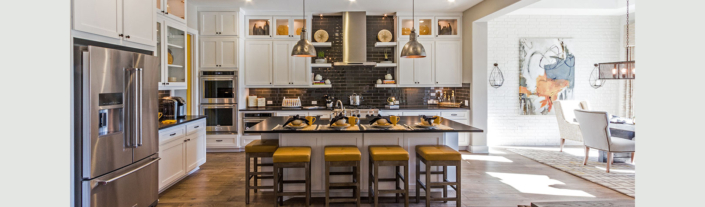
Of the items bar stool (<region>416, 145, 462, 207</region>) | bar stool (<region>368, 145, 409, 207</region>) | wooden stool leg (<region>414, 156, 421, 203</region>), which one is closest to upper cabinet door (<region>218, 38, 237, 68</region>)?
bar stool (<region>368, 145, 409, 207</region>)

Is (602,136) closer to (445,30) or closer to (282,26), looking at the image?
(445,30)

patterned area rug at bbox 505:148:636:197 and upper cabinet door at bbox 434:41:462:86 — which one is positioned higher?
upper cabinet door at bbox 434:41:462:86

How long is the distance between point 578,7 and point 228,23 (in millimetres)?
6463

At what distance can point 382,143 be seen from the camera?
377cm

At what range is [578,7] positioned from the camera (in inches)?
260

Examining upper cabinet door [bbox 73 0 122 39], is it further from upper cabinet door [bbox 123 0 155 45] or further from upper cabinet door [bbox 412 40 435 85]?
upper cabinet door [bbox 412 40 435 85]

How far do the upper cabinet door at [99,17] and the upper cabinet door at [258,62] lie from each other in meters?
3.51

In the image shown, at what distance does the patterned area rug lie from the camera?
433cm

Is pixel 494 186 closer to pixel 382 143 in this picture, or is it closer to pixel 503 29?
pixel 382 143

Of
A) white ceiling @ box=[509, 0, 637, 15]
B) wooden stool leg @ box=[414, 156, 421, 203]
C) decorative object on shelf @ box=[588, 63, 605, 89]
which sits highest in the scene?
white ceiling @ box=[509, 0, 637, 15]

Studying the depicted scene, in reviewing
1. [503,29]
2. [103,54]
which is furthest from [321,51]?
[103,54]

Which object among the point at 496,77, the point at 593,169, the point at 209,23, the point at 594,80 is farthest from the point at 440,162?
the point at 594,80

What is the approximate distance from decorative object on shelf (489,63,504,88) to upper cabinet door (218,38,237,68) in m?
5.07

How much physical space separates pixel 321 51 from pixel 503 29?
3719mm
